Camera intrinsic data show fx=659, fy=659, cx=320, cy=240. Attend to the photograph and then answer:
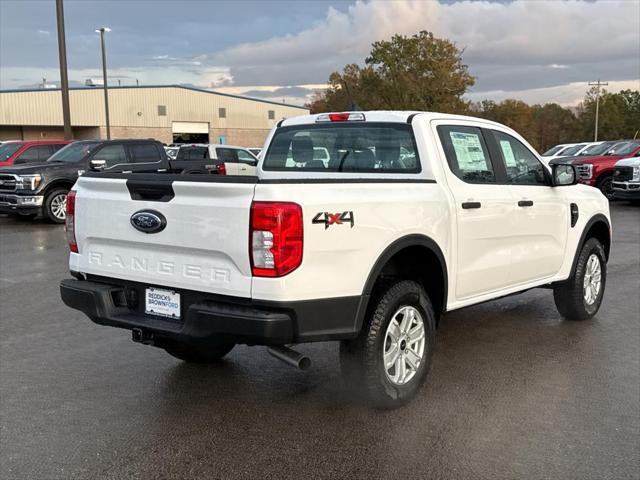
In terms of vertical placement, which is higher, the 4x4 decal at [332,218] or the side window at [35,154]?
the side window at [35,154]

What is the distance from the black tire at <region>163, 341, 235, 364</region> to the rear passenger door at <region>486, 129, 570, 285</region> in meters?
2.36

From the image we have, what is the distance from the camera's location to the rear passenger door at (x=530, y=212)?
5.24 meters

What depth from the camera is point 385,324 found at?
13.0 ft

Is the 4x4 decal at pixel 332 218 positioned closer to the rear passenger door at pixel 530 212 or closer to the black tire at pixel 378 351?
the black tire at pixel 378 351

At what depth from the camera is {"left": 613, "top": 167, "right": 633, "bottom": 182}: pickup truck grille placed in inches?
707

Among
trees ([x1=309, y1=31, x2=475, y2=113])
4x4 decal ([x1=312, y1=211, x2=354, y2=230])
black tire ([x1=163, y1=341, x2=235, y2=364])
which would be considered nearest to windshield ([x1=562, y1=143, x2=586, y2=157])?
black tire ([x1=163, y1=341, x2=235, y2=364])

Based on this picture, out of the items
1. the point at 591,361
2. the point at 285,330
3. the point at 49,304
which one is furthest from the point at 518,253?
the point at 49,304

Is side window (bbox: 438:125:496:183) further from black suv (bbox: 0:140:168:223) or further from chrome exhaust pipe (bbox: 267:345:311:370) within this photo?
black suv (bbox: 0:140:168:223)

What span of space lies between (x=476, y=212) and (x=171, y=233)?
2.21 meters

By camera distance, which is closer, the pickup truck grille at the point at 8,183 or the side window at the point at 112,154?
the pickup truck grille at the point at 8,183

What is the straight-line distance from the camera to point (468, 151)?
4949 mm

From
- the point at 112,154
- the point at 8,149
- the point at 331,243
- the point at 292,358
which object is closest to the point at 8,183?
the point at 112,154

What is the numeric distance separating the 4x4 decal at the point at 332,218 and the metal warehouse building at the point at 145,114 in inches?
2324

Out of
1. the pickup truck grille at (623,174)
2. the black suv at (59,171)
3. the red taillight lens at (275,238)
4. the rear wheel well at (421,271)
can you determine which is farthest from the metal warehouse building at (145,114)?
the red taillight lens at (275,238)
